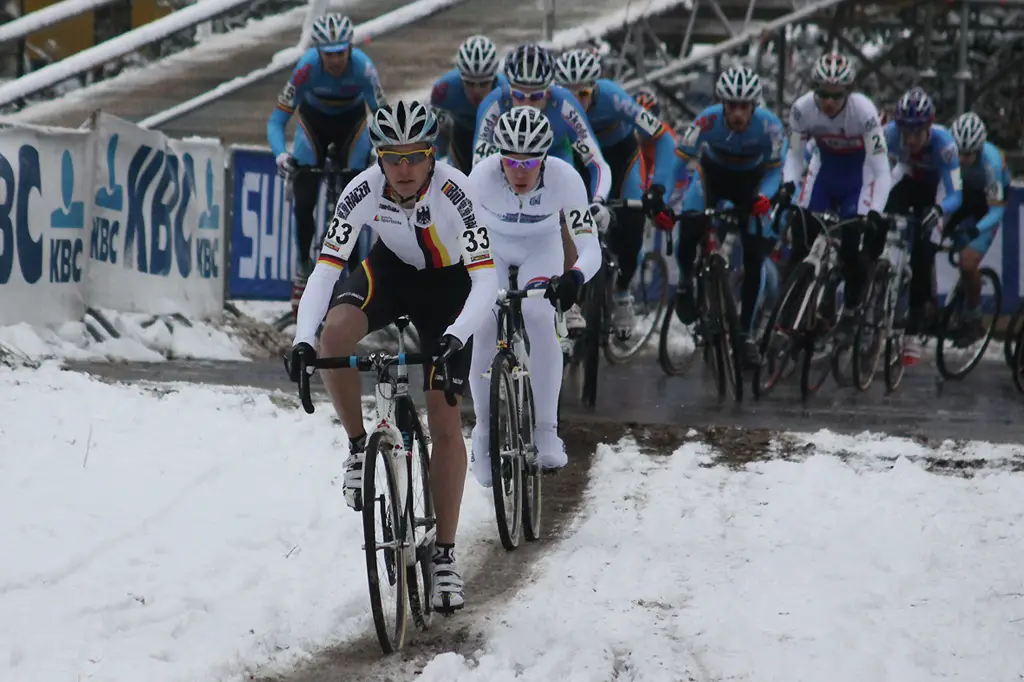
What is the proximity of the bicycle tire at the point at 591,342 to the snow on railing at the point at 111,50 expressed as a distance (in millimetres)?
7880

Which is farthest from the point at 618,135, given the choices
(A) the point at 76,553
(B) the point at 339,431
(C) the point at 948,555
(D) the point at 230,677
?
(D) the point at 230,677

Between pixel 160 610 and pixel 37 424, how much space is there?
301 centimetres

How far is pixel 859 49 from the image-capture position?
24188mm

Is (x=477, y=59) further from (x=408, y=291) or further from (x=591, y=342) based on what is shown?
(x=408, y=291)

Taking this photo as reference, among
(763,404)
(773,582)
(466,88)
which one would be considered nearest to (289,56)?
(466,88)

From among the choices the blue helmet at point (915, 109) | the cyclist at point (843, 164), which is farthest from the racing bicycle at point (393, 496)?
the blue helmet at point (915, 109)

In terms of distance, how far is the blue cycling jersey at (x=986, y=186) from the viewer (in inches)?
591

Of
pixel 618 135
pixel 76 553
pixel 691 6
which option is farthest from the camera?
pixel 691 6

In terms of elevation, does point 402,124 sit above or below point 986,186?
below

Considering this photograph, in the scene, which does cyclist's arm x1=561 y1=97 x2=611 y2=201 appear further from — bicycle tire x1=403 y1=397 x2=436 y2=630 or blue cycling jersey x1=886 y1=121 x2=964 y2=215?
bicycle tire x1=403 y1=397 x2=436 y2=630

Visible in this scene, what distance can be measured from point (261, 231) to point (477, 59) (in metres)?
4.38

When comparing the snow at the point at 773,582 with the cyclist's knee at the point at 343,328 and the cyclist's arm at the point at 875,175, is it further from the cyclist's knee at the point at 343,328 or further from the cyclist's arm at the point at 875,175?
the cyclist's arm at the point at 875,175

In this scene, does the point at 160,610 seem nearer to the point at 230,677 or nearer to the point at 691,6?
the point at 230,677

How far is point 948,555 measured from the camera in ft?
23.3
